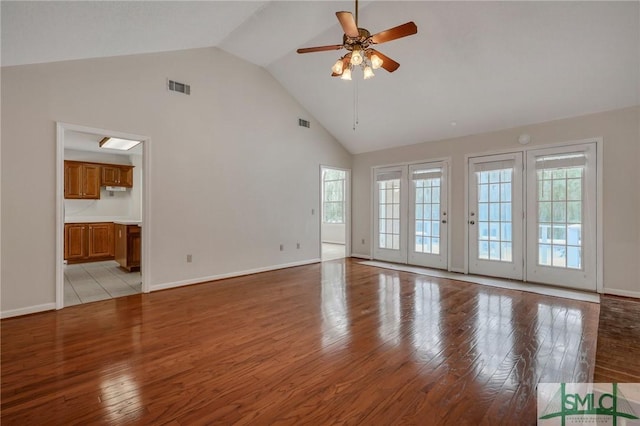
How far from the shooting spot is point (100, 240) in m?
6.78

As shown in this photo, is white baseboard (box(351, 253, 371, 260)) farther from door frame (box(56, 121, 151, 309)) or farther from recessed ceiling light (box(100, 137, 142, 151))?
recessed ceiling light (box(100, 137, 142, 151))

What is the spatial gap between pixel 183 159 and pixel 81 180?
3995 millimetres

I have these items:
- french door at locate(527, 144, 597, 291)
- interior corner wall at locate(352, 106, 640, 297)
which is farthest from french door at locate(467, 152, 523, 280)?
interior corner wall at locate(352, 106, 640, 297)

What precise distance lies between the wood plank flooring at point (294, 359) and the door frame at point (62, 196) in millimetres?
364

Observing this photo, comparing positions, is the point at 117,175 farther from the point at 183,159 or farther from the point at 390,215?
the point at 390,215

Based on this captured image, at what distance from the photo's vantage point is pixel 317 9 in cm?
391

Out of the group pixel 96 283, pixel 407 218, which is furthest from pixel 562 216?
pixel 96 283

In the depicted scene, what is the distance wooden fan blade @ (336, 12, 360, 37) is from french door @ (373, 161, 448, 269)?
379cm

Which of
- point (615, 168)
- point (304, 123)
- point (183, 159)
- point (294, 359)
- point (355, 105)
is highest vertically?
point (355, 105)

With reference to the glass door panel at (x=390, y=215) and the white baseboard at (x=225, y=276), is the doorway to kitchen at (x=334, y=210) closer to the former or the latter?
the glass door panel at (x=390, y=215)

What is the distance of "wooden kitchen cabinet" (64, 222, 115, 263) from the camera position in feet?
21.0

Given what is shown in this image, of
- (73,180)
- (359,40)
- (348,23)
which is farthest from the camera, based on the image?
(73,180)

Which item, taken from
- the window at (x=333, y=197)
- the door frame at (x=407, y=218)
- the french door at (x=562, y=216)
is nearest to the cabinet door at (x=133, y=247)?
the door frame at (x=407, y=218)

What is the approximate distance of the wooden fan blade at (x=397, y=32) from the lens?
2.62 metres
